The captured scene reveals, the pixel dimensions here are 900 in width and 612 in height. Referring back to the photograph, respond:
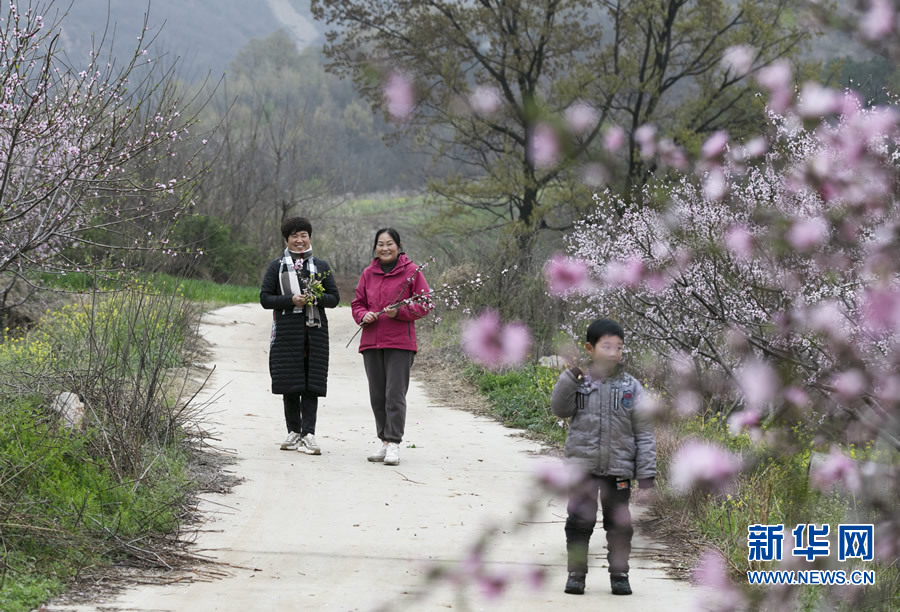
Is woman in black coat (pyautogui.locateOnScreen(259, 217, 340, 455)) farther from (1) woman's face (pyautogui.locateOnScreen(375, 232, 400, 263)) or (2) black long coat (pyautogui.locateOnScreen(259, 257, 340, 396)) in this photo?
(1) woman's face (pyautogui.locateOnScreen(375, 232, 400, 263))

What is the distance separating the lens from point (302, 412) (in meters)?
7.91

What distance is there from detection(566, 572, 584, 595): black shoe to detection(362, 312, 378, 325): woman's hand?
3296 mm

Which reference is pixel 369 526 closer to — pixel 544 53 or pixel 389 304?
pixel 389 304

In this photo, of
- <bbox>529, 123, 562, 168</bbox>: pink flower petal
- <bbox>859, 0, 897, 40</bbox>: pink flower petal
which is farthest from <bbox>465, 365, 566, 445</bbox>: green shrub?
Answer: <bbox>529, 123, 562, 168</bbox>: pink flower petal

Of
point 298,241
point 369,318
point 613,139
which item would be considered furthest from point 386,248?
point 613,139

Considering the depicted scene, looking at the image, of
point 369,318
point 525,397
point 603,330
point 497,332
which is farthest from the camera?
point 525,397

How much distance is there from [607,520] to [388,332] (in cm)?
319

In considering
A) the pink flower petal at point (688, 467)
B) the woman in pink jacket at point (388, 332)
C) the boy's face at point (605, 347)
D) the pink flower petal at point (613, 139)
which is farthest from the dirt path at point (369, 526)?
the pink flower petal at point (613, 139)

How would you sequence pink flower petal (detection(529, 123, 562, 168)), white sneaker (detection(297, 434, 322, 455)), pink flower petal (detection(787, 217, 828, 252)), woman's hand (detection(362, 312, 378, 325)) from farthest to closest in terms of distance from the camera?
white sneaker (detection(297, 434, 322, 455)) → woman's hand (detection(362, 312, 378, 325)) → pink flower petal (detection(787, 217, 828, 252)) → pink flower petal (detection(529, 123, 562, 168))

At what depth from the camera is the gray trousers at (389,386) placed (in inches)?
299

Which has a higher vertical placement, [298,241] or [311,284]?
[298,241]

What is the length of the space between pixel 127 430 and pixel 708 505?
130 inches

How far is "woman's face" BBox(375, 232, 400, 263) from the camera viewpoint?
766cm

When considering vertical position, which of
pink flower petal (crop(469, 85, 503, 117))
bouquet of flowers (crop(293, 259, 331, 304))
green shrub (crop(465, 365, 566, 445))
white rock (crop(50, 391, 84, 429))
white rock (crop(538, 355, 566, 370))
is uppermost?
pink flower petal (crop(469, 85, 503, 117))
